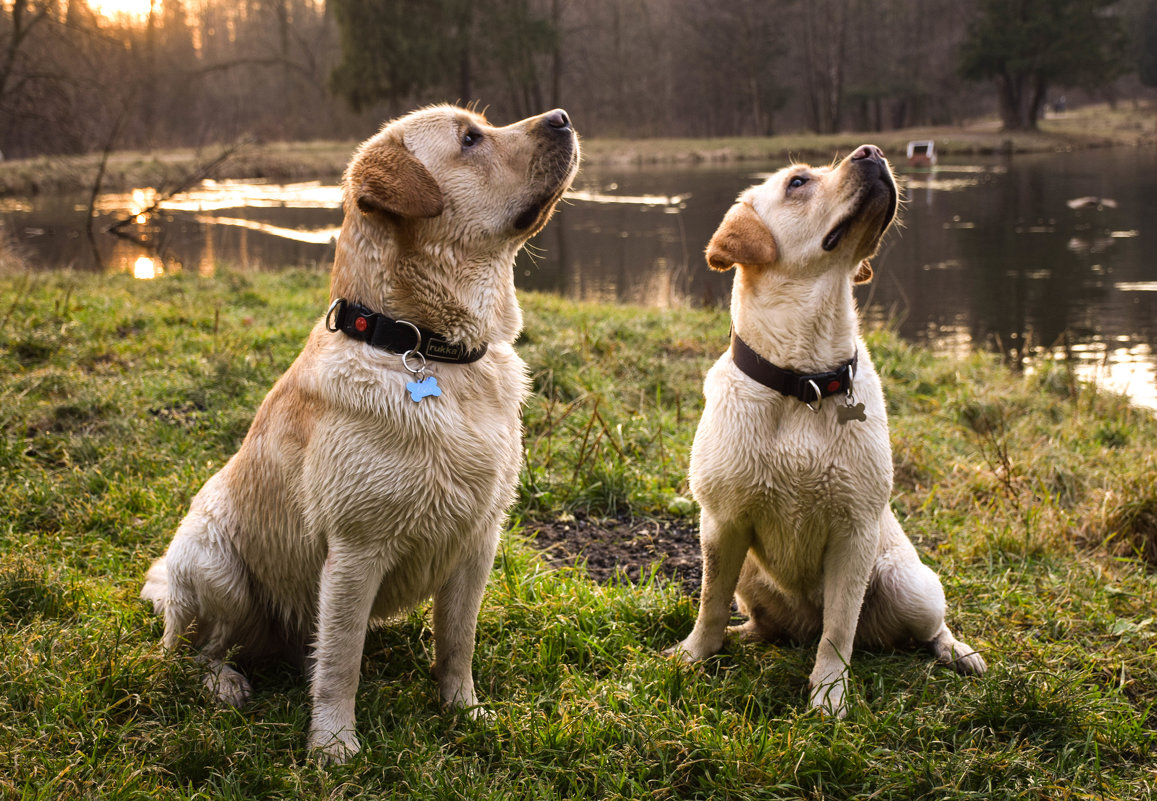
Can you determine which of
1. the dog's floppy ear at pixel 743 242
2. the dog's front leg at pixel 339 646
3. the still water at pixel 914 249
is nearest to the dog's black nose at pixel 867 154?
the dog's floppy ear at pixel 743 242

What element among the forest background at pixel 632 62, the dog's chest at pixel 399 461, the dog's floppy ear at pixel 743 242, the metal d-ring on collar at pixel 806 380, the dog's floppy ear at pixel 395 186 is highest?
the forest background at pixel 632 62

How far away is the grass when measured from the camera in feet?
8.36

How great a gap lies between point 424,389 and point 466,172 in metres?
0.76

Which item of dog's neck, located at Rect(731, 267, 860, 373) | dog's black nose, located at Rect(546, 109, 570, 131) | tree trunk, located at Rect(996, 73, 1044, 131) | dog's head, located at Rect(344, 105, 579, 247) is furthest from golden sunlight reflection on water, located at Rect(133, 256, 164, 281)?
tree trunk, located at Rect(996, 73, 1044, 131)

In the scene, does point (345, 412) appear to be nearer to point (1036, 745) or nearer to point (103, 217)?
→ point (1036, 745)

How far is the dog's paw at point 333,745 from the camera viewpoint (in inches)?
102

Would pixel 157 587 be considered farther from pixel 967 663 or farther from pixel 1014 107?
pixel 1014 107

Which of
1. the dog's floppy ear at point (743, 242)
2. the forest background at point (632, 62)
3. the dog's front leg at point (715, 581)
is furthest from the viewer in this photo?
the forest background at point (632, 62)

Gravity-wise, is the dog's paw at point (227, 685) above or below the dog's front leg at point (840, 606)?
below

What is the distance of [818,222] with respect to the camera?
2971 millimetres

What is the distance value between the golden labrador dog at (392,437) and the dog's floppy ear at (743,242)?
61cm

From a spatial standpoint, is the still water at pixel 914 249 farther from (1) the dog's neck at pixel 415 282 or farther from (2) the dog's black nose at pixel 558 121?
(1) the dog's neck at pixel 415 282

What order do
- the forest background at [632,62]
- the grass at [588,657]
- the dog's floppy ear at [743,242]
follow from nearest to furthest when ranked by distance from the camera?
the grass at [588,657] → the dog's floppy ear at [743,242] → the forest background at [632,62]

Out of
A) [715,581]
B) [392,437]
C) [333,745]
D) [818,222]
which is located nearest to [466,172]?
[392,437]
